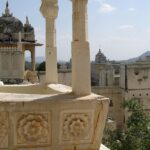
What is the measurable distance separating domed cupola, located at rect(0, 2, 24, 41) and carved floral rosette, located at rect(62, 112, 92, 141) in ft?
76.0

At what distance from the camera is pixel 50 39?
6.90 meters

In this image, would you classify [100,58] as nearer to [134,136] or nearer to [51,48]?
[134,136]

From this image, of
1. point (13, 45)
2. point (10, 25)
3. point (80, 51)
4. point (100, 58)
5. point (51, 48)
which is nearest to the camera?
point (80, 51)

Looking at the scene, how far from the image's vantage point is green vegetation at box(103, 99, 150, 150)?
15975 millimetres

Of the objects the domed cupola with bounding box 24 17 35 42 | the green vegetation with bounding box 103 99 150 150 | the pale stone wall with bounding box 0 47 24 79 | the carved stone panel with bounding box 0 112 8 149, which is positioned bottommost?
the green vegetation with bounding box 103 99 150 150

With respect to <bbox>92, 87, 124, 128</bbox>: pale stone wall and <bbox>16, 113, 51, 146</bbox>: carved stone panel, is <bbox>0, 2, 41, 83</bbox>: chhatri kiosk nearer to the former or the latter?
<bbox>92, 87, 124, 128</bbox>: pale stone wall

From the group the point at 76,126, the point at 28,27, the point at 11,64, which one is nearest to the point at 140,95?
the point at 28,27

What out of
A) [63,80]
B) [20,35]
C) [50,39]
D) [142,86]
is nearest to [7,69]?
[20,35]

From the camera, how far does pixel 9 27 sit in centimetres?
2783

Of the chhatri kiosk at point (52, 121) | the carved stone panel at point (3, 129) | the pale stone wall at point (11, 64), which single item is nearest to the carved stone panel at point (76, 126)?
the chhatri kiosk at point (52, 121)

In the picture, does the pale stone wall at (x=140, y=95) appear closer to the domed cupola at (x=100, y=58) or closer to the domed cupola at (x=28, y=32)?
the domed cupola at (x=28, y=32)

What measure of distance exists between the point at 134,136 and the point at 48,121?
13.0m

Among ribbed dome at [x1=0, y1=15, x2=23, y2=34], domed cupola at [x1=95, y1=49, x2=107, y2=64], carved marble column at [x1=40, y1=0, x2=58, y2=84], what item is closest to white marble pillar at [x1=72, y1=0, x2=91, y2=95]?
carved marble column at [x1=40, y1=0, x2=58, y2=84]

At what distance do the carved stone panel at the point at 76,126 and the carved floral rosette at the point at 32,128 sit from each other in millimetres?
181
